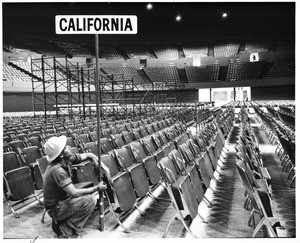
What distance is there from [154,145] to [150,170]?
1504 mm

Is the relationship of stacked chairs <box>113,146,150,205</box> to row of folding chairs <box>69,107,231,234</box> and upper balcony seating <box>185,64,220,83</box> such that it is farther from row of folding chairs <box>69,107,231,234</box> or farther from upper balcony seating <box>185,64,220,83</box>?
upper balcony seating <box>185,64,220,83</box>

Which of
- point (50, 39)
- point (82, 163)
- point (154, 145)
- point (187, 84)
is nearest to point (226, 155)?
point (154, 145)

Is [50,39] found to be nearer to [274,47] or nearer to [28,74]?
[28,74]

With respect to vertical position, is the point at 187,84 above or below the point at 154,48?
below

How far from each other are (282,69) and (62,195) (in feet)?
84.2

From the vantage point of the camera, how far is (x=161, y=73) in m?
28.5

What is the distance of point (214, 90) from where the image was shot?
2748 centimetres

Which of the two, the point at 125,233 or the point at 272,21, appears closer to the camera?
the point at 125,233

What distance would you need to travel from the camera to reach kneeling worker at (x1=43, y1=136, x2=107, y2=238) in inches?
110

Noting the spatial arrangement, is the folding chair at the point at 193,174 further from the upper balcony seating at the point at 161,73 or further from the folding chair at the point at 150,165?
the upper balcony seating at the point at 161,73

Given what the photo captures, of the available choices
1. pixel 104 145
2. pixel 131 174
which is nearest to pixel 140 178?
pixel 131 174

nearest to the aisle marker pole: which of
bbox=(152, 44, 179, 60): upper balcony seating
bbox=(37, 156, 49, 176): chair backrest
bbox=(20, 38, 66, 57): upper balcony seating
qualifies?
bbox=(37, 156, 49, 176): chair backrest

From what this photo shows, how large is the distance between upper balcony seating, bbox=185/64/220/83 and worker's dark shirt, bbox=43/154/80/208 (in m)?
25.3

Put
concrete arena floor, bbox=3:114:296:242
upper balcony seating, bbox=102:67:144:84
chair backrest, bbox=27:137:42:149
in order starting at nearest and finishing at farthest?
concrete arena floor, bbox=3:114:296:242 < chair backrest, bbox=27:137:42:149 < upper balcony seating, bbox=102:67:144:84
